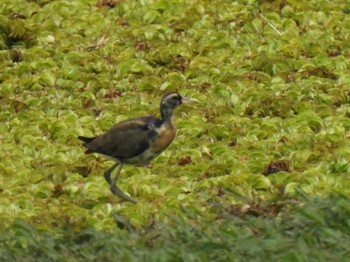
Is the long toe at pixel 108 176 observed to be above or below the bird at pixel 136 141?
below

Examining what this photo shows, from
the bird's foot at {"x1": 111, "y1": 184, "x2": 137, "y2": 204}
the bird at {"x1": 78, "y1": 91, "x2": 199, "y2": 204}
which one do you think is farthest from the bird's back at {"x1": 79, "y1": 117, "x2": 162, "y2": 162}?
the bird's foot at {"x1": 111, "y1": 184, "x2": 137, "y2": 204}

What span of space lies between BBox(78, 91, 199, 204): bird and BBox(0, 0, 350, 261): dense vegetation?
1.00 ft

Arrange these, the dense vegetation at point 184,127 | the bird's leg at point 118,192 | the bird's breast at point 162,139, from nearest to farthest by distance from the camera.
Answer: the dense vegetation at point 184,127 → the bird's leg at point 118,192 → the bird's breast at point 162,139

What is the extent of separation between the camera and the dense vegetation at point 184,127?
12188 millimetres

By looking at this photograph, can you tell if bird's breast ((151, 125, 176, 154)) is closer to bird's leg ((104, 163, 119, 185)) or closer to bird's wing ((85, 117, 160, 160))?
bird's wing ((85, 117, 160, 160))

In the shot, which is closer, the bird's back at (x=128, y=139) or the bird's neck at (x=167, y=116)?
the bird's back at (x=128, y=139)

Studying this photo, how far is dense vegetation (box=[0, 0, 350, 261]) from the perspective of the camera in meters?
12.2

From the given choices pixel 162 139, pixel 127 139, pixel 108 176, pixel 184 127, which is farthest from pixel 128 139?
pixel 184 127

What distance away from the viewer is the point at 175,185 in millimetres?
15258

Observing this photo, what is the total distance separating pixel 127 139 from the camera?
49.1ft

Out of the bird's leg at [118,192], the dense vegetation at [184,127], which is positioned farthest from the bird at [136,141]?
the dense vegetation at [184,127]

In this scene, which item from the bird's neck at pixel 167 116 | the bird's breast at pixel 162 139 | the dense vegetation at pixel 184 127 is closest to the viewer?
the dense vegetation at pixel 184 127

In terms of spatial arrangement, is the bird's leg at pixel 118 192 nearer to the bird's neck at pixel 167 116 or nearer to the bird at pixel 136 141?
the bird at pixel 136 141

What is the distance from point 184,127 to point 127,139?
2.11 m
